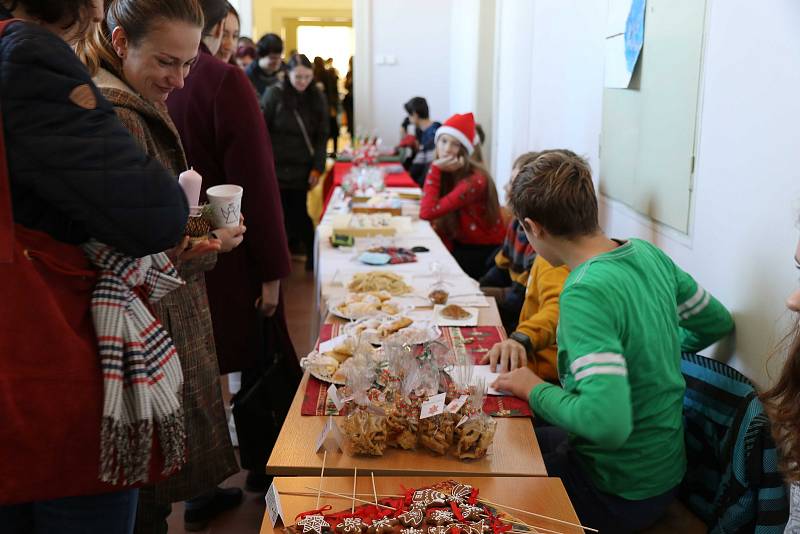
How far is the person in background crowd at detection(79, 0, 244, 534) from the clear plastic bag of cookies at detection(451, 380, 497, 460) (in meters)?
0.62

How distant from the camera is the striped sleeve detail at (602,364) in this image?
1.46 metres

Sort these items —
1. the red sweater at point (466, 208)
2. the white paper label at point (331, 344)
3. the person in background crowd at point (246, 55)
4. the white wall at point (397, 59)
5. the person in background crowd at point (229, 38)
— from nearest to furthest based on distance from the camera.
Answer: the white paper label at point (331, 344) → the person in background crowd at point (229, 38) → the red sweater at point (466, 208) → the person in background crowd at point (246, 55) → the white wall at point (397, 59)

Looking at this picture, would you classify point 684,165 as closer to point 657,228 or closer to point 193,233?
point 657,228

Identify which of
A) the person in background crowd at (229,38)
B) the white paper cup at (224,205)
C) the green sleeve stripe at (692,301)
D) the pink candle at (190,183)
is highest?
the person in background crowd at (229,38)

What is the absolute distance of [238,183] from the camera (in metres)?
2.21

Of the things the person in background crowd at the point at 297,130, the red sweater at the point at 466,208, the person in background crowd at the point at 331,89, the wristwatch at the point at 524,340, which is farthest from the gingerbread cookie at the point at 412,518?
the person in background crowd at the point at 331,89

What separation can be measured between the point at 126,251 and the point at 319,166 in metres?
4.57

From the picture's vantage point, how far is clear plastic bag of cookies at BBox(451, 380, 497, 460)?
1468mm

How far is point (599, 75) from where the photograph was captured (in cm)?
303

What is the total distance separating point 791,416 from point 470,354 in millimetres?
820

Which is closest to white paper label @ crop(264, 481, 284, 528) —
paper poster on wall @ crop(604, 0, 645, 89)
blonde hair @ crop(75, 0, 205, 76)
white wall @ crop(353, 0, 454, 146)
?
blonde hair @ crop(75, 0, 205, 76)

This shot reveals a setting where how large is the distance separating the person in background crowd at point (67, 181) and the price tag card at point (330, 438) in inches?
15.8

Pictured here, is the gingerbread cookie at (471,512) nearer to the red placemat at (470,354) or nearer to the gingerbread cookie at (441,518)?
the gingerbread cookie at (441,518)

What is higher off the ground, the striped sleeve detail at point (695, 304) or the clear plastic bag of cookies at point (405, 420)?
the striped sleeve detail at point (695, 304)
